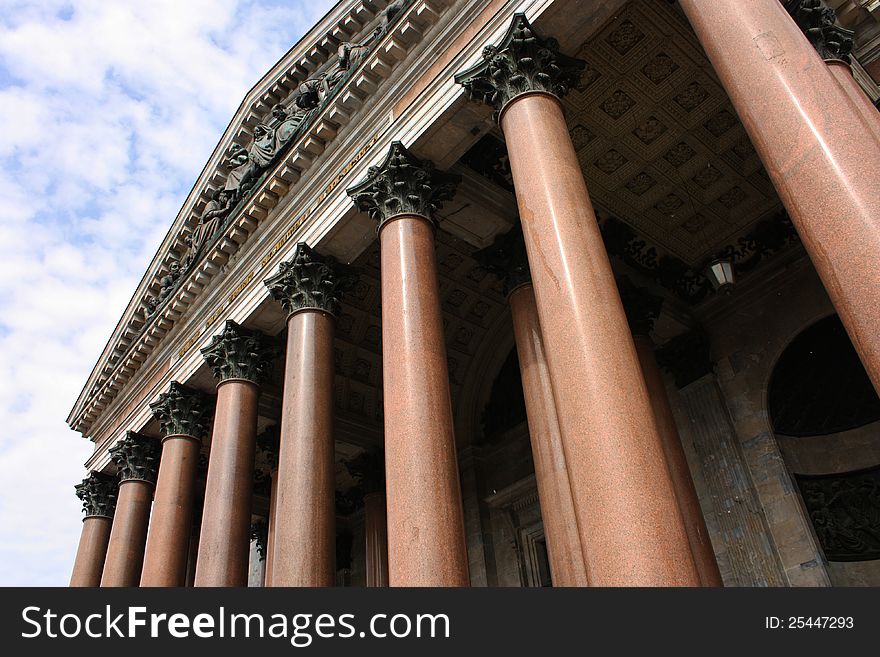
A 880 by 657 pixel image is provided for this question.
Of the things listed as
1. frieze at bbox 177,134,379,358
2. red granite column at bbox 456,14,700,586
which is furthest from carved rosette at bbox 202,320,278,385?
red granite column at bbox 456,14,700,586

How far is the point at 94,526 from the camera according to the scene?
16.5m

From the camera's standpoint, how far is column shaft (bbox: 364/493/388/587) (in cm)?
1463

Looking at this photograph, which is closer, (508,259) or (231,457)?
(508,259)

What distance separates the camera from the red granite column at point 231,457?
32.7ft

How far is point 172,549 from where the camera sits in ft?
38.3

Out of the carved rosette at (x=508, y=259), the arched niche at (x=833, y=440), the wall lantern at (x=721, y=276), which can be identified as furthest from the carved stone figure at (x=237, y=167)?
the arched niche at (x=833, y=440)

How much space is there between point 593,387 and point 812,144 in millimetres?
2215

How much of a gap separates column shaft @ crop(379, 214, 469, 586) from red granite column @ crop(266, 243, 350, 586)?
1943mm

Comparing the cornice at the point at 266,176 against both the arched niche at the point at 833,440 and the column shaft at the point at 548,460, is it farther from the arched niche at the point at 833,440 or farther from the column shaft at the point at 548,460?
the arched niche at the point at 833,440

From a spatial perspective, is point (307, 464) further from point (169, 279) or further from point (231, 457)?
point (169, 279)

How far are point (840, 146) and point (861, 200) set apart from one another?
47 centimetres

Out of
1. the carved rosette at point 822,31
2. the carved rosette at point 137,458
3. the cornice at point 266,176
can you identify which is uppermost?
the cornice at point 266,176

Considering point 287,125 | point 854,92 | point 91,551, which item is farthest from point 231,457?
point 854,92

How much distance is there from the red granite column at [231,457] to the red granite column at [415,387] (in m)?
3.90
